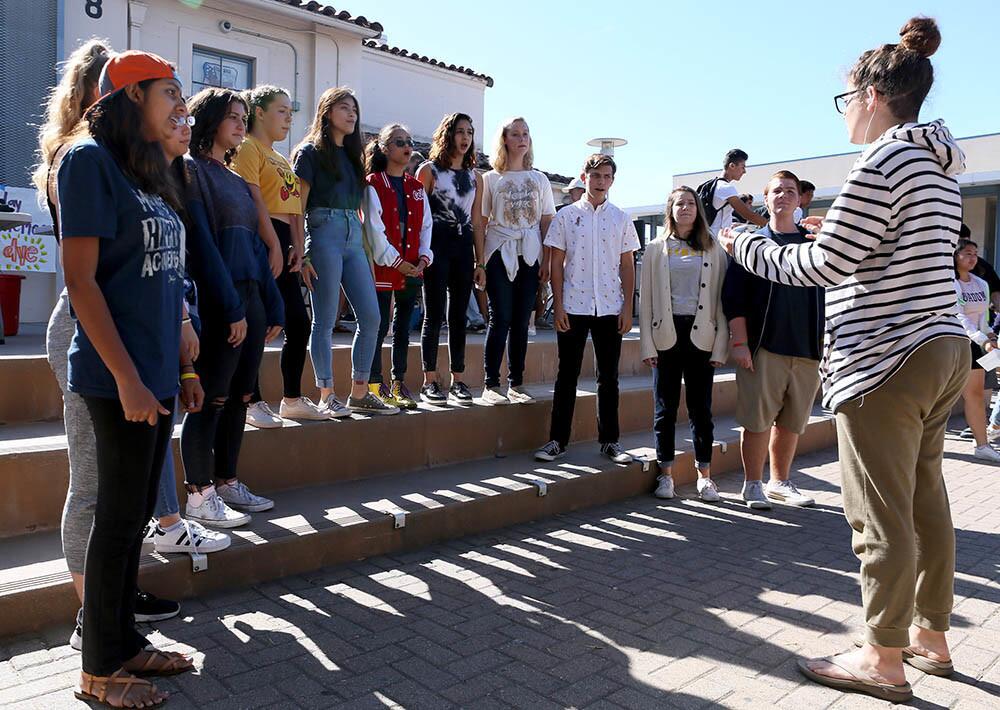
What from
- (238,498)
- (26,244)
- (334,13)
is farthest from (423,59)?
(238,498)

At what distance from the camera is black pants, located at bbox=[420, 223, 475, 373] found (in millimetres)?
5641

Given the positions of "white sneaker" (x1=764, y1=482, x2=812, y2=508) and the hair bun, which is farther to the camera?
"white sneaker" (x1=764, y1=482, x2=812, y2=508)

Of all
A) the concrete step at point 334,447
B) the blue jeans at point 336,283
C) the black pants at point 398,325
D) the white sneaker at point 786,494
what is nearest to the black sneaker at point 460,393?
the concrete step at point 334,447

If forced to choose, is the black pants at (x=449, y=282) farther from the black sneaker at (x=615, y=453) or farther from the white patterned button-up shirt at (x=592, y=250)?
the black sneaker at (x=615, y=453)

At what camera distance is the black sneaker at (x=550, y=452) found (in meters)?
5.66

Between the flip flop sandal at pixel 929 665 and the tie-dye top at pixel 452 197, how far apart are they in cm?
381

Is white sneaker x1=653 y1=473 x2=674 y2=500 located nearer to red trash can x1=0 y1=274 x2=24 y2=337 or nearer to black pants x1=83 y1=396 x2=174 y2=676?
black pants x1=83 y1=396 x2=174 y2=676

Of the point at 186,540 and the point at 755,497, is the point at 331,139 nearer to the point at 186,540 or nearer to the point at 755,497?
the point at 186,540

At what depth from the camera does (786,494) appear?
580cm

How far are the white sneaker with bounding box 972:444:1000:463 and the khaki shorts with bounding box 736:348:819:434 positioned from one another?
353cm

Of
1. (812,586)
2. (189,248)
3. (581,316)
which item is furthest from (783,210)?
(189,248)

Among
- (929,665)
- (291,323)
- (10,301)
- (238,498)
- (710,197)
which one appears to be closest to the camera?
(929,665)

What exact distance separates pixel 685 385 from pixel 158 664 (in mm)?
3976

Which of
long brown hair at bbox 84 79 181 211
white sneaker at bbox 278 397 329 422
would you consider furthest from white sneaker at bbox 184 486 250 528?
long brown hair at bbox 84 79 181 211
